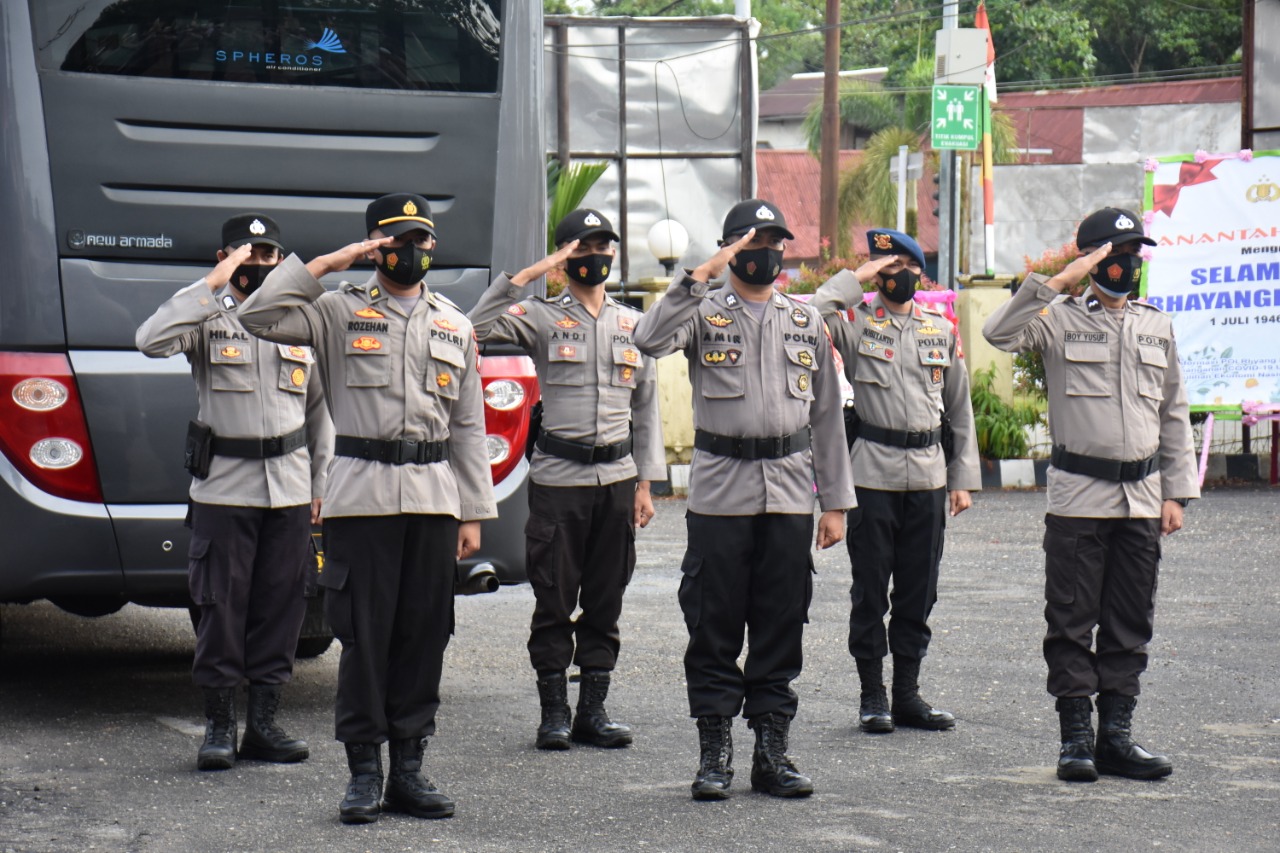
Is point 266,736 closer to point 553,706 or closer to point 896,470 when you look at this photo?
point 553,706

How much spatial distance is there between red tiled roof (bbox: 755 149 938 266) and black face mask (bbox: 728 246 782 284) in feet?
132

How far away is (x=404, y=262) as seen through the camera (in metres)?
5.70

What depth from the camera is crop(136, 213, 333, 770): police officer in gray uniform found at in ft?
21.1

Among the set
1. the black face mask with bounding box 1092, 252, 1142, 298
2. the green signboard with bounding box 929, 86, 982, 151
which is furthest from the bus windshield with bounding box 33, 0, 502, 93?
the green signboard with bounding box 929, 86, 982, 151

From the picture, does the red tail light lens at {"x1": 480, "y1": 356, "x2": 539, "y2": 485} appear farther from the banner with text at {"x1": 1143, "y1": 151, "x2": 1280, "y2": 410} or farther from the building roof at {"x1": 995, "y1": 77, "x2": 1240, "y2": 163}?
the building roof at {"x1": 995, "y1": 77, "x2": 1240, "y2": 163}

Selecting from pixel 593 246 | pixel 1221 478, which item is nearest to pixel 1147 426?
pixel 593 246

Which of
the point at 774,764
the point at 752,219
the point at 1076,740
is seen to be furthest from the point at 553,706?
the point at 752,219

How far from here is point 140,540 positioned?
22.3 ft

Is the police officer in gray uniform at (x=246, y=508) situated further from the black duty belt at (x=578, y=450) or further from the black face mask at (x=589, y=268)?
the black face mask at (x=589, y=268)

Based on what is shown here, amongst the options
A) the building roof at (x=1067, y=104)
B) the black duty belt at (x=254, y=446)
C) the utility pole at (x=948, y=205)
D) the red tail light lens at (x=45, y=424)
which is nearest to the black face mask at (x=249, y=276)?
the black duty belt at (x=254, y=446)

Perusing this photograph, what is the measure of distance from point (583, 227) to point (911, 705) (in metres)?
2.30

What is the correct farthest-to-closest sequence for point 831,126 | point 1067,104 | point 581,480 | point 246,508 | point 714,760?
point 1067,104 → point 831,126 → point 581,480 → point 246,508 → point 714,760

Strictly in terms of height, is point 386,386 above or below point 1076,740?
above

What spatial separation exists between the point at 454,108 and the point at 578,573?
1935 mm
